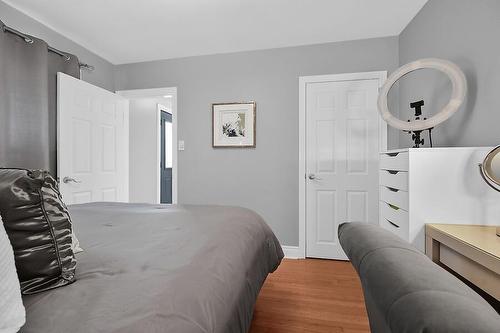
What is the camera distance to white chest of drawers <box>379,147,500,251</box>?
144cm

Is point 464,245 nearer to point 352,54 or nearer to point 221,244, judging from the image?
point 221,244

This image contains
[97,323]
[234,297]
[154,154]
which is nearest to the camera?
[97,323]

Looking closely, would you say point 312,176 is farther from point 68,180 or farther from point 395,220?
point 68,180

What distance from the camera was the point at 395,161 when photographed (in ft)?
5.73

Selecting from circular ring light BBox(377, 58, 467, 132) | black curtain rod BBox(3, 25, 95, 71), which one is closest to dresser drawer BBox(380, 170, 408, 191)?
circular ring light BBox(377, 58, 467, 132)

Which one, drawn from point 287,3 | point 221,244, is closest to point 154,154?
point 287,3

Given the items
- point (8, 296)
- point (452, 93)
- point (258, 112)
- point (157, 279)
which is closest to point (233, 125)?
point (258, 112)

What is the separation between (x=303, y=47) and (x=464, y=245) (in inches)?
105

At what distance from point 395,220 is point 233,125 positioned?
83.7 inches

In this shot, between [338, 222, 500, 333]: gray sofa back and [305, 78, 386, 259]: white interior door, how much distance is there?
8.70 ft

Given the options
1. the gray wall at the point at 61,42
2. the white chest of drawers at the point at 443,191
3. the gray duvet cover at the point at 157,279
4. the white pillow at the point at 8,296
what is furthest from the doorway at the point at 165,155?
the white pillow at the point at 8,296

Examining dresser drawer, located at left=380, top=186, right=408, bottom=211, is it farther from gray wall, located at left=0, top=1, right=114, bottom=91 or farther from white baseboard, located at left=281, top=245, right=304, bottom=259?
gray wall, located at left=0, top=1, right=114, bottom=91

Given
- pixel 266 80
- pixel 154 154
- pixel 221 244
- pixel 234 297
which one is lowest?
pixel 234 297

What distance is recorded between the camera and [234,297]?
87 cm
